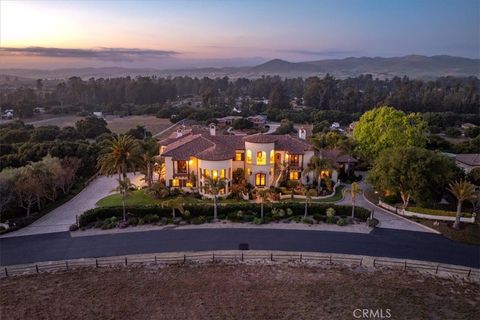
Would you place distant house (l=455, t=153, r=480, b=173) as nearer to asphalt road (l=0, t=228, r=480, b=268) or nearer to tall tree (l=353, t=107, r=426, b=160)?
tall tree (l=353, t=107, r=426, b=160)

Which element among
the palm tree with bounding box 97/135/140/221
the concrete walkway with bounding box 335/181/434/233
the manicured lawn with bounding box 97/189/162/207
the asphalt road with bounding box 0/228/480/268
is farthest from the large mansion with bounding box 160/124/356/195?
the asphalt road with bounding box 0/228/480/268

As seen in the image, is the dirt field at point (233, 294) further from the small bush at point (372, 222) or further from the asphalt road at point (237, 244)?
the small bush at point (372, 222)

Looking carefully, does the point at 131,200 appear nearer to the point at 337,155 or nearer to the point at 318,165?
the point at 318,165

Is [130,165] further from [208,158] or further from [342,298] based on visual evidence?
[342,298]

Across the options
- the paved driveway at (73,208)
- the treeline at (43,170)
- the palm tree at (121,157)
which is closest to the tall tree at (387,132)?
the treeline at (43,170)

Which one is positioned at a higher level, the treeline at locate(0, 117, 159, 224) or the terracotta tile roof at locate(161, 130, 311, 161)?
the terracotta tile roof at locate(161, 130, 311, 161)

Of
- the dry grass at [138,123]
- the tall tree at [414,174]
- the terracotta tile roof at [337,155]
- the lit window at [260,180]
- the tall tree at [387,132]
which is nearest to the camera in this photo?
the tall tree at [414,174]
